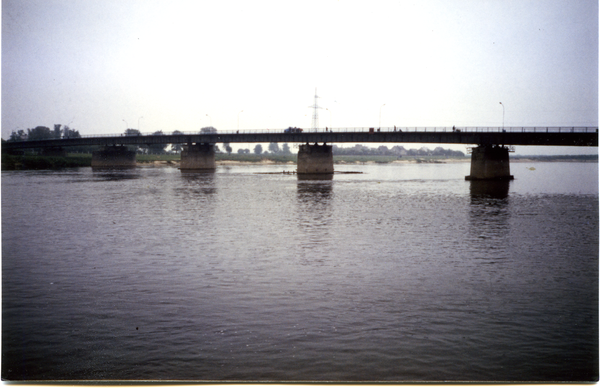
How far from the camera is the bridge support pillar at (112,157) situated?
6467 inches

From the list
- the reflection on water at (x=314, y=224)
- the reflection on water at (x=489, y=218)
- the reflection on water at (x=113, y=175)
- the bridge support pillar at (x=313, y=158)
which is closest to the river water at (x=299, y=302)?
the reflection on water at (x=314, y=224)

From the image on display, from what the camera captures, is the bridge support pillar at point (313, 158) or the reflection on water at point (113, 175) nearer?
the reflection on water at point (113, 175)

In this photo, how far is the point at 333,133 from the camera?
119 meters

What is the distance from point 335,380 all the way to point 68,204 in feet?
149

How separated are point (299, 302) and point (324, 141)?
107 m

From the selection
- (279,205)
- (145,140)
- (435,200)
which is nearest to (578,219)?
(435,200)

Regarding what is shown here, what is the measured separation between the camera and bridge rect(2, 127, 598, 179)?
307 feet

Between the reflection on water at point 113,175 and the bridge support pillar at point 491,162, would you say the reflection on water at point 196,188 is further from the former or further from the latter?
the bridge support pillar at point 491,162

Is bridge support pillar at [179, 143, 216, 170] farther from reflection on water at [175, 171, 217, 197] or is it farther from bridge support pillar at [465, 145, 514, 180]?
bridge support pillar at [465, 145, 514, 180]

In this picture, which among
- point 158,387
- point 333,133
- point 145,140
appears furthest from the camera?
point 145,140

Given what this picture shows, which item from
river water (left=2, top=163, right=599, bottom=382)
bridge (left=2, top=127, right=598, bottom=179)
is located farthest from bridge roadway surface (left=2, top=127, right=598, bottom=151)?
river water (left=2, top=163, right=599, bottom=382)

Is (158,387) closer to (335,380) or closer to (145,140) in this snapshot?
(335,380)

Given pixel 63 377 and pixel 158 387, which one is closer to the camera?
pixel 158 387

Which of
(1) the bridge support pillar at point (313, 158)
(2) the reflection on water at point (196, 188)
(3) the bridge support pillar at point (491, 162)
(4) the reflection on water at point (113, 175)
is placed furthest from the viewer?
(1) the bridge support pillar at point (313, 158)
